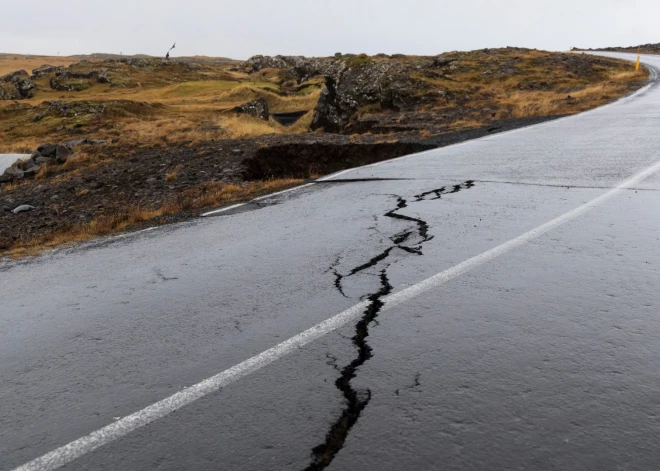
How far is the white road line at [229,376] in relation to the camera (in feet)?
9.28

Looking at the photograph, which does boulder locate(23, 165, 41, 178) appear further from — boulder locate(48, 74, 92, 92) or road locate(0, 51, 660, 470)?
boulder locate(48, 74, 92, 92)

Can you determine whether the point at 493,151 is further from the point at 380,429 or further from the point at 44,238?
the point at 380,429

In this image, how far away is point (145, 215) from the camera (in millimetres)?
9531

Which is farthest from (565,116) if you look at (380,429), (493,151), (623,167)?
(380,429)

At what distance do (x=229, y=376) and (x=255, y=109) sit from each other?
1498 inches

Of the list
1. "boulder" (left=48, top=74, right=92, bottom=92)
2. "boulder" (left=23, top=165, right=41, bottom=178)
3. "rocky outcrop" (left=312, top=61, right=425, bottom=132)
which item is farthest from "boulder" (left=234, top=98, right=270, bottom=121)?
"boulder" (left=48, top=74, right=92, bottom=92)

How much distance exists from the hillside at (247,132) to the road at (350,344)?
324 centimetres

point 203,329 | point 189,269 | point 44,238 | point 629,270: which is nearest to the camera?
point 203,329

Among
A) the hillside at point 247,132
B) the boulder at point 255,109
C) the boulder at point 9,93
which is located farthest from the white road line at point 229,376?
the boulder at point 9,93

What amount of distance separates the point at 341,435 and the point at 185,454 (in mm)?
738

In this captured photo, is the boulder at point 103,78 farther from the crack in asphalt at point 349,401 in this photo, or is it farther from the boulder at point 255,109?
the crack in asphalt at point 349,401

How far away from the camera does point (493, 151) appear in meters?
13.1

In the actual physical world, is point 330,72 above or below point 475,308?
above

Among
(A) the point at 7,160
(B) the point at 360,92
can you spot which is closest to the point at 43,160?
(A) the point at 7,160
